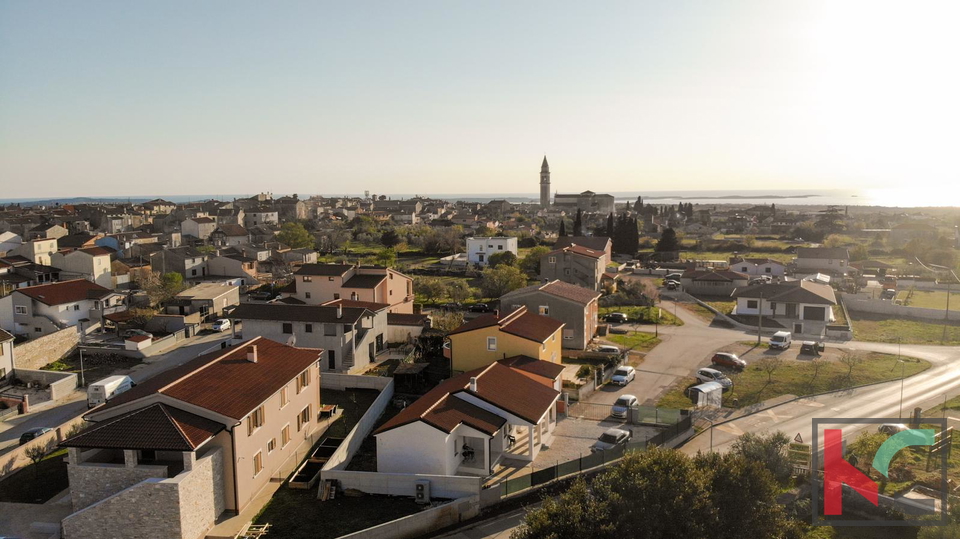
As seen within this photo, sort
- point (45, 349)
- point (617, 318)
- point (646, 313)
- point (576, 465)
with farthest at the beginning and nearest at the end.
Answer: point (646, 313), point (617, 318), point (45, 349), point (576, 465)

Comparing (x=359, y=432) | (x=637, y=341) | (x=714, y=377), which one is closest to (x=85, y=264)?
(x=359, y=432)

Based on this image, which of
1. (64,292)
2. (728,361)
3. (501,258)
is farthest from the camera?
(501,258)

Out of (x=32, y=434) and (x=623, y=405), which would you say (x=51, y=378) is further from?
(x=623, y=405)

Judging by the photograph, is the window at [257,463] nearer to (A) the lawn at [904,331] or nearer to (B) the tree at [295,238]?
(A) the lawn at [904,331]

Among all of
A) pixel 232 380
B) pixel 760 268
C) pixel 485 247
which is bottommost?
pixel 760 268

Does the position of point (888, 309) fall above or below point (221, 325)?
below

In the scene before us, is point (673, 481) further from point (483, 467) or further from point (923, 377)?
point (923, 377)
